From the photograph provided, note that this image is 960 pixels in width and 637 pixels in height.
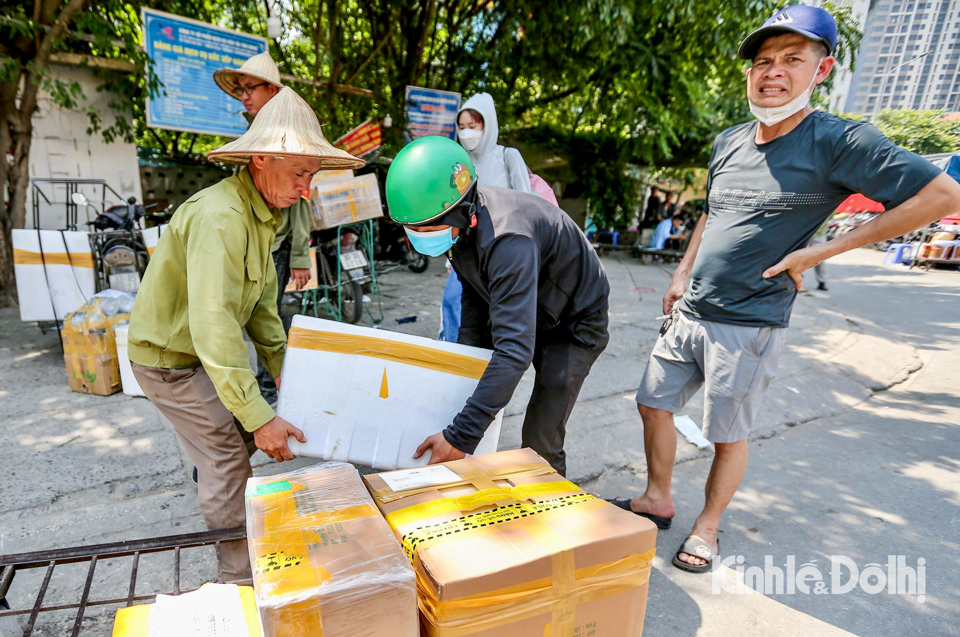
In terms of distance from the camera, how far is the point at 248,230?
1.73 m

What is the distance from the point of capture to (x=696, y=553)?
2.26 metres

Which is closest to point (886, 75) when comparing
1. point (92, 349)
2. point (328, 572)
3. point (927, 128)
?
point (927, 128)

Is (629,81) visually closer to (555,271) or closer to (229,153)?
(555,271)

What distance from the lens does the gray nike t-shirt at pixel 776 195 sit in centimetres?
184

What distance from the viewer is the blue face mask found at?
5.97 ft

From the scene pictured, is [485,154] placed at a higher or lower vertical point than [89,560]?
higher

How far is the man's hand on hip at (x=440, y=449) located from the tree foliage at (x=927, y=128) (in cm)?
950

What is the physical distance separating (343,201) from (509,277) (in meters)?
3.69

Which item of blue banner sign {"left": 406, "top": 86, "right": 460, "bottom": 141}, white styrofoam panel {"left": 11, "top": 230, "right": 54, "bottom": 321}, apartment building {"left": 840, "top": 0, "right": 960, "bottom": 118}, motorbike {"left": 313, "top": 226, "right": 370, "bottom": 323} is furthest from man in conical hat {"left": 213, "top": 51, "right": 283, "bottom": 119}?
apartment building {"left": 840, "top": 0, "right": 960, "bottom": 118}

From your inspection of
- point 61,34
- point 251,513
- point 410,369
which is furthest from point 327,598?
point 61,34

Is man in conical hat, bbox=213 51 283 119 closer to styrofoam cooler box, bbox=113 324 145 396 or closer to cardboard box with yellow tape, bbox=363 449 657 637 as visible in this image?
styrofoam cooler box, bbox=113 324 145 396

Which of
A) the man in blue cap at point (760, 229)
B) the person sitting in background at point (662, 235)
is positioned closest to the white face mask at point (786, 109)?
the man in blue cap at point (760, 229)

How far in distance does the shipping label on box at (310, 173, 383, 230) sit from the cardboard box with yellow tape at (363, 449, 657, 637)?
13.2 ft

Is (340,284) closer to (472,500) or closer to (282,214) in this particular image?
(282,214)
